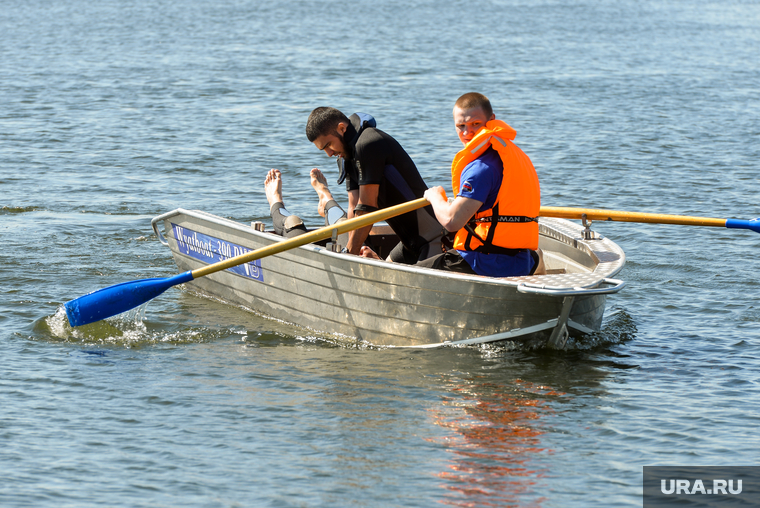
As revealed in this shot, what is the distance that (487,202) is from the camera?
5852mm

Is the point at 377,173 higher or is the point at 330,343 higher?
the point at 377,173

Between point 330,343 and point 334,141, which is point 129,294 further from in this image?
point 334,141

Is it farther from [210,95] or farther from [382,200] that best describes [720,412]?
[210,95]

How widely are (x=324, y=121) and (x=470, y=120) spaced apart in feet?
3.73

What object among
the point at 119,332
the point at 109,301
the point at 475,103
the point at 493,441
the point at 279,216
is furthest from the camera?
the point at 279,216

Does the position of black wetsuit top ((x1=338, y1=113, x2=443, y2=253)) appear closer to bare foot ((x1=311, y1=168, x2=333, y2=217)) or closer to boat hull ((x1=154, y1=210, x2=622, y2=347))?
boat hull ((x1=154, y1=210, x2=622, y2=347))

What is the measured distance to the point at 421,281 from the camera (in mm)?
6004

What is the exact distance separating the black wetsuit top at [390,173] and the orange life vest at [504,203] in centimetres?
52

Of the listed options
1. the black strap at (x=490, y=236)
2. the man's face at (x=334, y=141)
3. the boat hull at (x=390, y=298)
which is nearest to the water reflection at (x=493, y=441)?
the boat hull at (x=390, y=298)

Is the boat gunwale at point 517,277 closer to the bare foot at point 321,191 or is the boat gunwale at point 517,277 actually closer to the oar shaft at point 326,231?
the oar shaft at point 326,231

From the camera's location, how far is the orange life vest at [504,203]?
572 cm

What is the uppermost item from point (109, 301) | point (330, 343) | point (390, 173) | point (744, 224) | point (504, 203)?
point (390, 173)

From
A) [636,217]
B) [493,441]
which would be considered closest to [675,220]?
[636,217]

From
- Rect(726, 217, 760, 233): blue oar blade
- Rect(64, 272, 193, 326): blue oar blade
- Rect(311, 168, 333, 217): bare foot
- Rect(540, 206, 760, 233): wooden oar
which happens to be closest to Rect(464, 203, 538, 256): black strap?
Rect(540, 206, 760, 233): wooden oar
